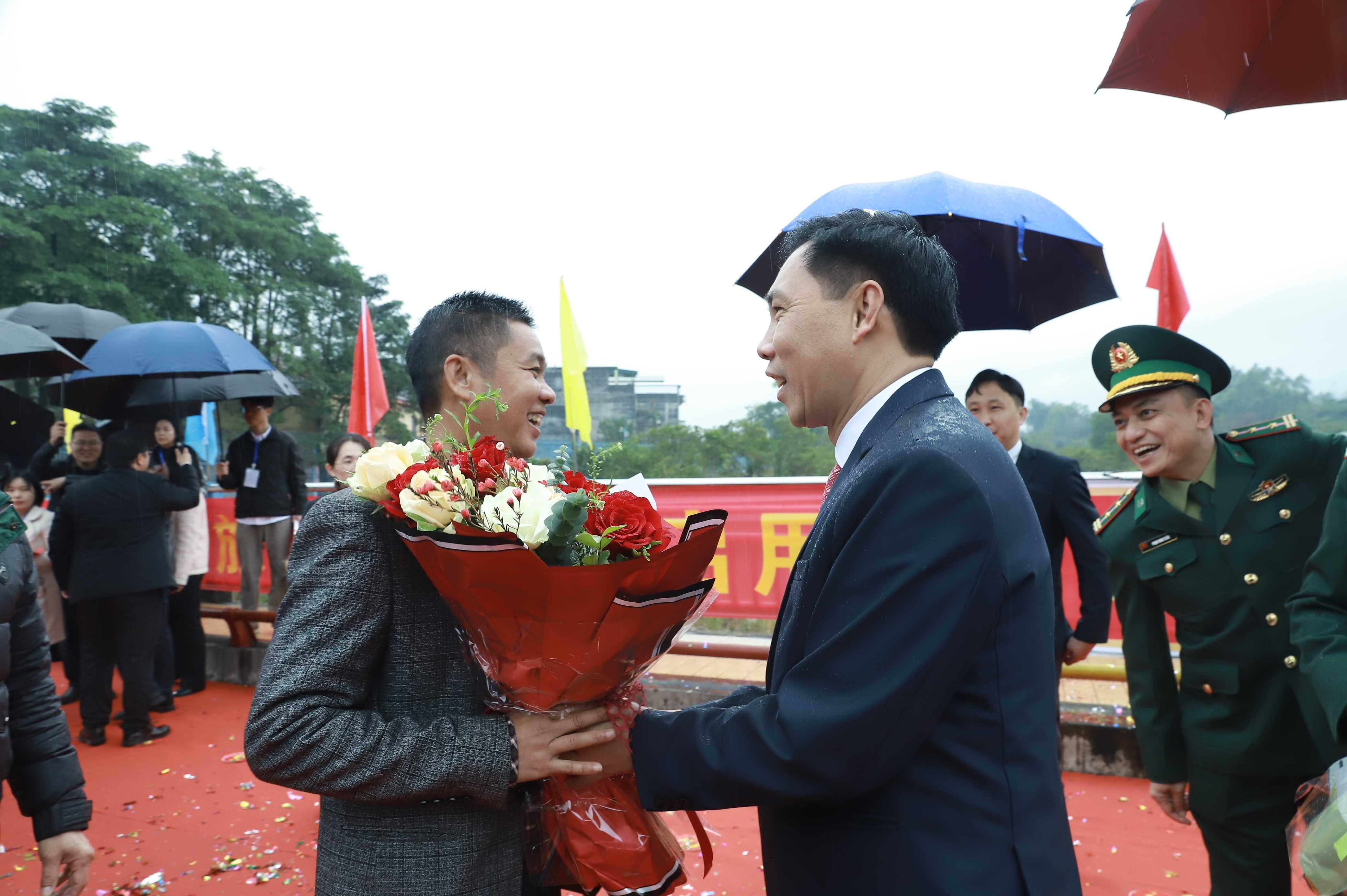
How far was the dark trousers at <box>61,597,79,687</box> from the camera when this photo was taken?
628cm

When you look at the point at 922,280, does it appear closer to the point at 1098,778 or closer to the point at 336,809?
the point at 336,809

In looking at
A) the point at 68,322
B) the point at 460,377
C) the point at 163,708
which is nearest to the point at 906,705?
the point at 460,377

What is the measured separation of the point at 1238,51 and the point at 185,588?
284 inches

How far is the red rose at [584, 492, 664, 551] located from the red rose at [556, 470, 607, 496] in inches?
2.5

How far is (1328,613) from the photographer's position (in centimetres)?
189

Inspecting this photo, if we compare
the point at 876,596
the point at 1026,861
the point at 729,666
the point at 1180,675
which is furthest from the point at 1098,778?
the point at 876,596

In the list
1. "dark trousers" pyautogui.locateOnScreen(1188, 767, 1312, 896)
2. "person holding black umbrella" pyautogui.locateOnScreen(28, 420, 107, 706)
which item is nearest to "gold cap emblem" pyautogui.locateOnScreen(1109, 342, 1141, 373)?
"dark trousers" pyautogui.locateOnScreen(1188, 767, 1312, 896)

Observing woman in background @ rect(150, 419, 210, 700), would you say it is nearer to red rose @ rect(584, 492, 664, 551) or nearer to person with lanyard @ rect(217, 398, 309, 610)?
person with lanyard @ rect(217, 398, 309, 610)

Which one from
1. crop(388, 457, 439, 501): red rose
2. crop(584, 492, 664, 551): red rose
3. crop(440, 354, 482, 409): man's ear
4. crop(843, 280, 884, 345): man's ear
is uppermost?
crop(843, 280, 884, 345): man's ear

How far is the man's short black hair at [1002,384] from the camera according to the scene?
3832 mm

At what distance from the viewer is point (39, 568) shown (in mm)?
6117

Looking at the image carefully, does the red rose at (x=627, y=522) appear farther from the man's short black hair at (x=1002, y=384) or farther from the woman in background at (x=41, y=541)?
the woman in background at (x=41, y=541)

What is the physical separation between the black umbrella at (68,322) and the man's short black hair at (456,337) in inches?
276

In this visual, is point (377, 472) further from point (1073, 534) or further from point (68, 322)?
point (68, 322)
